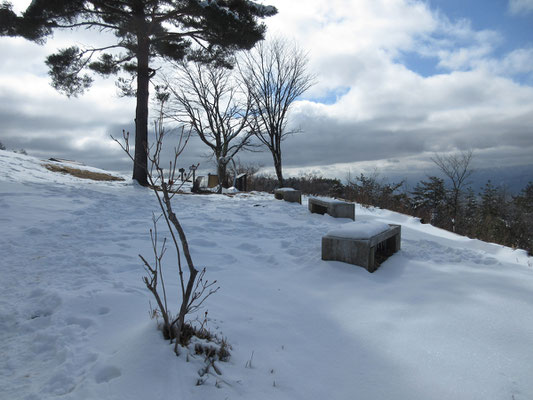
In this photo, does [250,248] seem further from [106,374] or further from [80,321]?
[106,374]

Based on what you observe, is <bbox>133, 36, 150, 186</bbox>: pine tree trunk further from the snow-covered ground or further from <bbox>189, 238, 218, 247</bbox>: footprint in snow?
<bbox>189, 238, 218, 247</bbox>: footprint in snow

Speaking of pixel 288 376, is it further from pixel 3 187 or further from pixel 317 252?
pixel 3 187

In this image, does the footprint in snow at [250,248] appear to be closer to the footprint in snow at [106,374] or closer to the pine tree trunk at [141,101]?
the footprint in snow at [106,374]

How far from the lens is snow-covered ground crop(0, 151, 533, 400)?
4.99ft

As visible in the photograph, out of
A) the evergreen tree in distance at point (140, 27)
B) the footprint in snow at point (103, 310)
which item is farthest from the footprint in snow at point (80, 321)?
the evergreen tree in distance at point (140, 27)

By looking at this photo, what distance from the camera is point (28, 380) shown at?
143cm

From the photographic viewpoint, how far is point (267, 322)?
2314mm

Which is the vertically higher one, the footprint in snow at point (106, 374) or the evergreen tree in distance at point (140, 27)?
the evergreen tree in distance at point (140, 27)

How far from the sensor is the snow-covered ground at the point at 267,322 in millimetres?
1520

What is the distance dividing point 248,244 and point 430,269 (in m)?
2.45

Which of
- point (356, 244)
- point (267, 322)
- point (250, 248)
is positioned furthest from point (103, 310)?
point (356, 244)

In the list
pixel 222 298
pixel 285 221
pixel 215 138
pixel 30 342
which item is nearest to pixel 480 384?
pixel 222 298

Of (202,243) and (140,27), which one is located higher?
(140,27)

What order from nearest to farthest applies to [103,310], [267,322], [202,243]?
[103,310], [267,322], [202,243]
